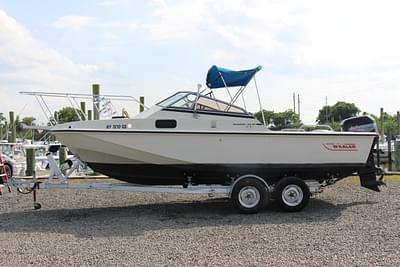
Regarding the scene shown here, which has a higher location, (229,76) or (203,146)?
(229,76)

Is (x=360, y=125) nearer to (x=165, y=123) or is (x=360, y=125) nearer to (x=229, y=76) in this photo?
(x=229, y=76)

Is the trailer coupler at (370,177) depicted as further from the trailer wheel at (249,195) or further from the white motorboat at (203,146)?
the trailer wheel at (249,195)

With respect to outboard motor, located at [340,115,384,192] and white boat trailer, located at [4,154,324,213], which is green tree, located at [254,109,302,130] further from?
white boat trailer, located at [4,154,324,213]

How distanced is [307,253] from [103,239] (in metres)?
2.82

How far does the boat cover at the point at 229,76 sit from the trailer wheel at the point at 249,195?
220 centimetres

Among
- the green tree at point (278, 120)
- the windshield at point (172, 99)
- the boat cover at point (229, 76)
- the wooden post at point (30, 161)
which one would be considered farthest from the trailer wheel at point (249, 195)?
the wooden post at point (30, 161)

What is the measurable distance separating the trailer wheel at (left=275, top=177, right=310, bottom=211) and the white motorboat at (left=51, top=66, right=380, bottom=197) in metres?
0.34

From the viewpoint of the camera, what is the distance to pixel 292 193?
9.10m

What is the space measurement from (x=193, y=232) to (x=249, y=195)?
1.89m

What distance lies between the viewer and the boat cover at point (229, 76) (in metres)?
9.99

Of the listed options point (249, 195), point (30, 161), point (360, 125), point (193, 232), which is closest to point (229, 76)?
point (249, 195)

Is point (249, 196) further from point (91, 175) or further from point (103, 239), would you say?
point (91, 175)

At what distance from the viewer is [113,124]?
8.91 meters

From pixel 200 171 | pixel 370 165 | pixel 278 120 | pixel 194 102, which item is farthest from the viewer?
pixel 278 120
